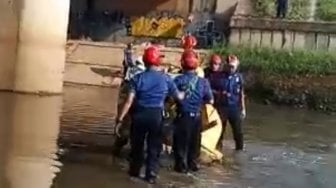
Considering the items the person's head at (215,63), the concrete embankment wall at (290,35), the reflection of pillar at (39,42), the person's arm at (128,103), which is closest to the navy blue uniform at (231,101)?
the person's head at (215,63)

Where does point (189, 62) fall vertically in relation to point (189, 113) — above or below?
above

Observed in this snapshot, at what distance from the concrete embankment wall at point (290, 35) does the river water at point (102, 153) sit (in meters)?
7.34

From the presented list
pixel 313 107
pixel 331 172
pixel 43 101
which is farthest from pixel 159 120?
pixel 313 107

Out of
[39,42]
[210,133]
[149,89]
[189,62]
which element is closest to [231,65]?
[210,133]

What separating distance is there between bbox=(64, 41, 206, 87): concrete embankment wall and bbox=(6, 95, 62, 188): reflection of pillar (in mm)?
7740

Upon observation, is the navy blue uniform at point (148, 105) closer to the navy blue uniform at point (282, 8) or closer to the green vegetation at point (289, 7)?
the navy blue uniform at point (282, 8)

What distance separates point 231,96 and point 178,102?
2.81m

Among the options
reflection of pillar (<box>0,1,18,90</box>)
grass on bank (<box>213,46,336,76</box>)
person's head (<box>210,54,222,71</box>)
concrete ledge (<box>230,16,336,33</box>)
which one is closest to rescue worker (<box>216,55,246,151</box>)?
person's head (<box>210,54,222,71</box>)

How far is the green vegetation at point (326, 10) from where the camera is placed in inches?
1341

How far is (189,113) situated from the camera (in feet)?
47.4

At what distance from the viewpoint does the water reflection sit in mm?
13414

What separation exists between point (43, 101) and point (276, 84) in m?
8.57

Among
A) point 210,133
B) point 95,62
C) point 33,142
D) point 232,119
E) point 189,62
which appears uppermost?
point 189,62

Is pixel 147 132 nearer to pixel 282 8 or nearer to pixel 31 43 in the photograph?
pixel 31 43
